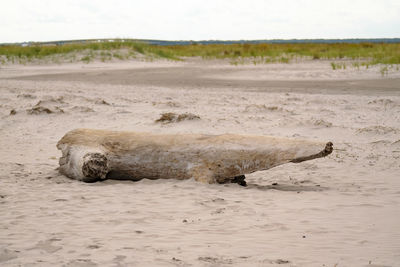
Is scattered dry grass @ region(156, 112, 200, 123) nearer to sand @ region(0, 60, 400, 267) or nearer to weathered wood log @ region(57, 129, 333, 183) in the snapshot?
sand @ region(0, 60, 400, 267)

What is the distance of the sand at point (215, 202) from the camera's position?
3.66 metres

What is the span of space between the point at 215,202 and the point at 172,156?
1103mm

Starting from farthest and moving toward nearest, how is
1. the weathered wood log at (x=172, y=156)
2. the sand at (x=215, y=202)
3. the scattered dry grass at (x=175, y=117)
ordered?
the scattered dry grass at (x=175, y=117)
the weathered wood log at (x=172, y=156)
the sand at (x=215, y=202)

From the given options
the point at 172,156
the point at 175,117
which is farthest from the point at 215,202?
the point at 175,117

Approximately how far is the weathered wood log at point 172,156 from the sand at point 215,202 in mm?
160

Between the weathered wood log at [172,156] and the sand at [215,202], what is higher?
the weathered wood log at [172,156]

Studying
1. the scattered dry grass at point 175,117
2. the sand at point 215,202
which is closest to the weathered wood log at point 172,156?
the sand at point 215,202

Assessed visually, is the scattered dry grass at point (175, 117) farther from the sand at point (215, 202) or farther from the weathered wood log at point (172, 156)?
the weathered wood log at point (172, 156)

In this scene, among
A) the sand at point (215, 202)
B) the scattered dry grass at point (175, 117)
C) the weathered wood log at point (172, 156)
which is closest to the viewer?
the sand at point (215, 202)

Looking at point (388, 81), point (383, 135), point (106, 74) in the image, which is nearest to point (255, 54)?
point (106, 74)

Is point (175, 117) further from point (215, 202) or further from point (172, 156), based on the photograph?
point (215, 202)

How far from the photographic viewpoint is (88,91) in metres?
15.8

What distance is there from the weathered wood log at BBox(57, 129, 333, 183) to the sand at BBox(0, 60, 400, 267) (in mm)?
160

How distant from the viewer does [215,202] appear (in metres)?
4.99
